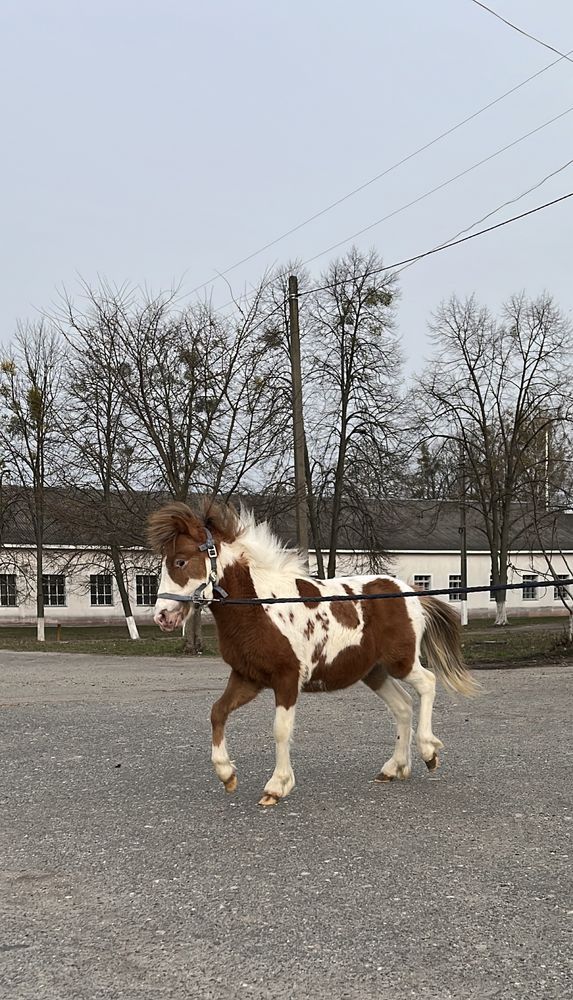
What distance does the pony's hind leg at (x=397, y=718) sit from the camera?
7.19 m

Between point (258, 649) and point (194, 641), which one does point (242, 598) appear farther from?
point (194, 641)

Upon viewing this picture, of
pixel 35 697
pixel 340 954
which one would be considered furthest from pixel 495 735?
pixel 35 697

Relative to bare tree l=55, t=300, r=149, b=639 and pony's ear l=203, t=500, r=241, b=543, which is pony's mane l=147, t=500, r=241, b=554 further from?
bare tree l=55, t=300, r=149, b=639

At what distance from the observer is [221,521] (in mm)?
7117

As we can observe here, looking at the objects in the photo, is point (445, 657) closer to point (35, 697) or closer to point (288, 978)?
point (288, 978)

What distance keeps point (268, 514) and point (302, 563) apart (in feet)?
57.6

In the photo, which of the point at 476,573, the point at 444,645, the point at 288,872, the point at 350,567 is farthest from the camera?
the point at 476,573

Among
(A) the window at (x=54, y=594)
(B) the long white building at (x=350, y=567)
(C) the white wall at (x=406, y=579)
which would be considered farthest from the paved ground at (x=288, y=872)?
(A) the window at (x=54, y=594)

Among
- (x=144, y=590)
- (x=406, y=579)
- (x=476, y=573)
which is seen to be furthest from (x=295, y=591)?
(x=476, y=573)

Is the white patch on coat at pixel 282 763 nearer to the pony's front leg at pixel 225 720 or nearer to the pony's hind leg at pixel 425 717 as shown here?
the pony's front leg at pixel 225 720

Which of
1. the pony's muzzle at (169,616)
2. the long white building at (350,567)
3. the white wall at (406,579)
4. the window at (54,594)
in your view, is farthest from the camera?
the window at (54,594)

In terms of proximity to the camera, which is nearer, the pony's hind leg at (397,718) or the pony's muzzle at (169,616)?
the pony's muzzle at (169,616)

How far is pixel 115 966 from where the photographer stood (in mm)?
3771

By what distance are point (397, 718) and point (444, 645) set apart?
2.47 ft
